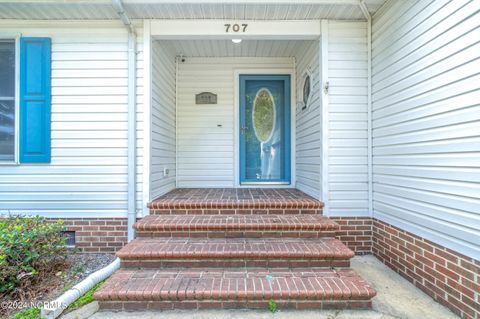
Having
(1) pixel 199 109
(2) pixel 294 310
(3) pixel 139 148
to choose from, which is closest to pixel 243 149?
(1) pixel 199 109

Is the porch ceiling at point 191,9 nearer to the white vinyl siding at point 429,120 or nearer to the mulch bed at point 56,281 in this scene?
the white vinyl siding at point 429,120

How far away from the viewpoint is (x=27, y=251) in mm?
2549

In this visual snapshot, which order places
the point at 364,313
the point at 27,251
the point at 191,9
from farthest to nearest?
1. the point at 191,9
2. the point at 27,251
3. the point at 364,313

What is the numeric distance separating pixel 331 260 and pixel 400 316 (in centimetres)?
67

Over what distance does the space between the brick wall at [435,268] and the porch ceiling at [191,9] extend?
2.61 meters

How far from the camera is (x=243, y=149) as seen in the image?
15.9 ft

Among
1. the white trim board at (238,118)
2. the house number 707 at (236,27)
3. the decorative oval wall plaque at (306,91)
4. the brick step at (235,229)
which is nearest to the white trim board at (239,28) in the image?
the house number 707 at (236,27)

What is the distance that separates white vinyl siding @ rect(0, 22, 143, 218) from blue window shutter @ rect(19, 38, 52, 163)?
0.08 meters

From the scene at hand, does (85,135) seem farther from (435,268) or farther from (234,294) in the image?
(435,268)

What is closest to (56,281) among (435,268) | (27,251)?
(27,251)

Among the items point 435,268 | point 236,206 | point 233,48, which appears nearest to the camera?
point 435,268

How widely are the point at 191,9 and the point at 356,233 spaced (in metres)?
3.42

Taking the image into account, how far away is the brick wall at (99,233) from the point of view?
342cm

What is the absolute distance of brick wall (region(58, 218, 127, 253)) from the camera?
3418mm
